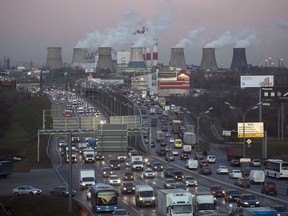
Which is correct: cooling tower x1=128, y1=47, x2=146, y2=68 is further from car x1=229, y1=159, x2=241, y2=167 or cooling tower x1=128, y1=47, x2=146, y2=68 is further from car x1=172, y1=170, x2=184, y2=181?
car x1=172, y1=170, x2=184, y2=181

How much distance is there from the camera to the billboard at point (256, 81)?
234 feet

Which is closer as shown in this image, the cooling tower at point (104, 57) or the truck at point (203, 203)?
the truck at point (203, 203)

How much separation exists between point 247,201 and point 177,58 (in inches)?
5750

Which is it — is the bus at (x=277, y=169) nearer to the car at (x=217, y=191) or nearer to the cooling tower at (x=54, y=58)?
the car at (x=217, y=191)

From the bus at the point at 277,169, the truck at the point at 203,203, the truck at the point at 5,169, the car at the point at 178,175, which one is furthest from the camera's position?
the truck at the point at 5,169

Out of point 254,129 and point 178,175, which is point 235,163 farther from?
point 178,175

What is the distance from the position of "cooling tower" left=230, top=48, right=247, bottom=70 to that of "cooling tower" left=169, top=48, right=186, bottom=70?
11822 millimetres

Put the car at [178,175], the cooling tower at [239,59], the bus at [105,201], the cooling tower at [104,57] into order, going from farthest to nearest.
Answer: the cooling tower at [104,57], the cooling tower at [239,59], the car at [178,175], the bus at [105,201]

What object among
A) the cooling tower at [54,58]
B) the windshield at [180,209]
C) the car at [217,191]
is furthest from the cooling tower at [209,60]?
the windshield at [180,209]

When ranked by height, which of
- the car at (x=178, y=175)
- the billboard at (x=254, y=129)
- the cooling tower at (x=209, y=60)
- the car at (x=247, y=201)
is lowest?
the car at (x=178, y=175)

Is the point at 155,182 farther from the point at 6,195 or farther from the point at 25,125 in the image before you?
the point at 25,125

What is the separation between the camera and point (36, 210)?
26.7m

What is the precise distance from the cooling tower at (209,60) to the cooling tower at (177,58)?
16.7 ft

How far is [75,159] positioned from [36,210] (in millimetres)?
23184
